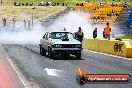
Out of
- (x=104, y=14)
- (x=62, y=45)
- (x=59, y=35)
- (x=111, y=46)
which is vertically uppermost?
(x=59, y=35)

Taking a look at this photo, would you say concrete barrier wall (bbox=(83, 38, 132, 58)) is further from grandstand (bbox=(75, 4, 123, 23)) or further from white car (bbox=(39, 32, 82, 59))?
grandstand (bbox=(75, 4, 123, 23))

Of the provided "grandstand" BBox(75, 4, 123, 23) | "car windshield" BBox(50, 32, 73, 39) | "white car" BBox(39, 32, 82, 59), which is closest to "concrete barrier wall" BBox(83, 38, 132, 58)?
"white car" BBox(39, 32, 82, 59)

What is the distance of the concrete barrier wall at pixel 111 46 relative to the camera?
93.3 ft

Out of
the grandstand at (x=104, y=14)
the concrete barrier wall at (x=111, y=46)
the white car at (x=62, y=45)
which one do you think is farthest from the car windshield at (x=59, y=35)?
the grandstand at (x=104, y=14)

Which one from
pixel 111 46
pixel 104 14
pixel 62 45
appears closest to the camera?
pixel 62 45

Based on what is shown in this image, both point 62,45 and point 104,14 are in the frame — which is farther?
point 104,14

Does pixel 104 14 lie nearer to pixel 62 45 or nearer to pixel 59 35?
pixel 59 35

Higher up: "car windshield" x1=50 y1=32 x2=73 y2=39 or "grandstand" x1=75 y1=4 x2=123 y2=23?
"car windshield" x1=50 y1=32 x2=73 y2=39

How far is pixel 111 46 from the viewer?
31.9 metres

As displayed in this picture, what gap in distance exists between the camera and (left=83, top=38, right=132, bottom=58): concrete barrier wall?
28438 millimetres

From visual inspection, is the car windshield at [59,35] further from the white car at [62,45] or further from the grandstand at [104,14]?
the grandstand at [104,14]

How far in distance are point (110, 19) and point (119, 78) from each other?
71927 mm

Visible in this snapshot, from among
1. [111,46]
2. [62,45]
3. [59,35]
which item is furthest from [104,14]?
[62,45]

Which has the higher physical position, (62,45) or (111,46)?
(62,45)
